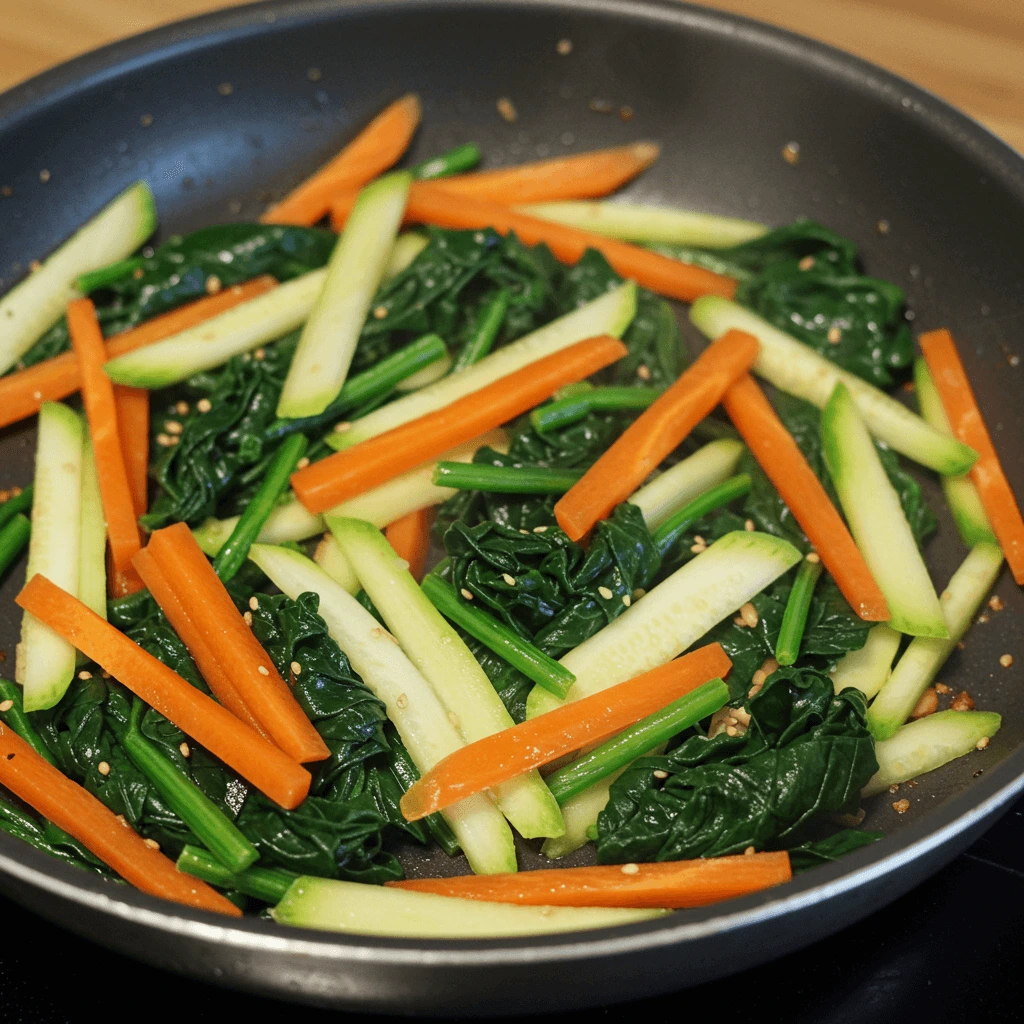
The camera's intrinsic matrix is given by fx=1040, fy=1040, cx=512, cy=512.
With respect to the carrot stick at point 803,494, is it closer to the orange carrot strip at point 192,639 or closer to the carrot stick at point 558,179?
the carrot stick at point 558,179

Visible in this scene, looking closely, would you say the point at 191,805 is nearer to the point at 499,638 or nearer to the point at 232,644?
the point at 232,644

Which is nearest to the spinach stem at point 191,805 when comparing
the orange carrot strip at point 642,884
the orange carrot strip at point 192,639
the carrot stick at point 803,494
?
Answer: the orange carrot strip at point 192,639

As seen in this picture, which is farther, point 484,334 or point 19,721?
point 484,334

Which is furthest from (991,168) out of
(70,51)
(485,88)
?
(70,51)

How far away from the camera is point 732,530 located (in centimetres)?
251

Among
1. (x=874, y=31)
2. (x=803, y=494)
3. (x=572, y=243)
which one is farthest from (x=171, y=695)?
(x=874, y=31)

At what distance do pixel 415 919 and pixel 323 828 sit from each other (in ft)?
0.91

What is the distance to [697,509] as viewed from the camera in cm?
247

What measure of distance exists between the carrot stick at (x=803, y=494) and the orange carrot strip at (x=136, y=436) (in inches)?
59.0

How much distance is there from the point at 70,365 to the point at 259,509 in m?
0.71

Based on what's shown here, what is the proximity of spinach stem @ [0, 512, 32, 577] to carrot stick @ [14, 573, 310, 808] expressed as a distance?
0.30 metres

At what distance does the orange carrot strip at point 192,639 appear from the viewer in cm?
213

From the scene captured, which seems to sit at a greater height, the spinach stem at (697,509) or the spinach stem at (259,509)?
the spinach stem at (259,509)

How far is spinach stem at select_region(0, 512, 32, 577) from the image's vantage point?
2.49 m
